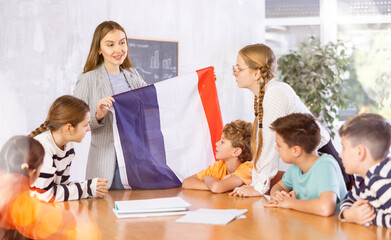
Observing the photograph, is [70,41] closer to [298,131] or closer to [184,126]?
[184,126]

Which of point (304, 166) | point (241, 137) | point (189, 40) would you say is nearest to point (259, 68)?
point (241, 137)

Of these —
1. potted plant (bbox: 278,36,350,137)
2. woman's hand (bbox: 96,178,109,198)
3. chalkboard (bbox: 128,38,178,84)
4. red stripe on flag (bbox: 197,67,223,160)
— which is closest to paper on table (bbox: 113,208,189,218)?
woman's hand (bbox: 96,178,109,198)

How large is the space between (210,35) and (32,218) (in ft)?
13.0

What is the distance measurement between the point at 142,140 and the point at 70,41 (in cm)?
208

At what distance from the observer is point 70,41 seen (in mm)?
4488

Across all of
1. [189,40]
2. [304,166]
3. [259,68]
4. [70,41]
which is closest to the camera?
[304,166]

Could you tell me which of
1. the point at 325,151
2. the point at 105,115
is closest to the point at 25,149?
the point at 105,115

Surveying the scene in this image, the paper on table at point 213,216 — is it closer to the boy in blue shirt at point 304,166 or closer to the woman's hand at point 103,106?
the boy in blue shirt at point 304,166

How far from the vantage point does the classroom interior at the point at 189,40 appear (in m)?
→ 4.16

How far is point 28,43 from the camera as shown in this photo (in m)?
4.26

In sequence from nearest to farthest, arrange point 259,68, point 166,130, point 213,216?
point 213,216 < point 259,68 < point 166,130

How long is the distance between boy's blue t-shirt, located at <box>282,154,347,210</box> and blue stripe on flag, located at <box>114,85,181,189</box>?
0.86 metres

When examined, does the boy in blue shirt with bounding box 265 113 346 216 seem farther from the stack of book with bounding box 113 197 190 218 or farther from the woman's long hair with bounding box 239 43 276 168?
the stack of book with bounding box 113 197 190 218

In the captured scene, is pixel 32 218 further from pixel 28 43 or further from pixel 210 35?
pixel 210 35
